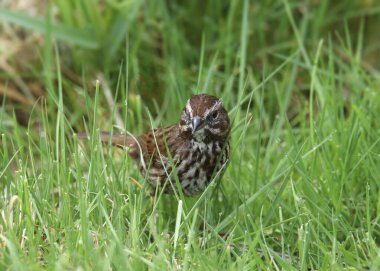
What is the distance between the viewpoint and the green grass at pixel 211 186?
3.58m

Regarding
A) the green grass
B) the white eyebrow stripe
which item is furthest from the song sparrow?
the green grass

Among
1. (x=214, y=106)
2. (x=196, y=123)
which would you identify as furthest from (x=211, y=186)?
(x=214, y=106)

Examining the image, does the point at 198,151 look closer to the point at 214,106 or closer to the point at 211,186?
the point at 214,106

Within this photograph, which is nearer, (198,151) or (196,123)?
(196,123)

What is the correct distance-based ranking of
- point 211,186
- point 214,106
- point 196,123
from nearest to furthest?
point 211,186 → point 196,123 → point 214,106

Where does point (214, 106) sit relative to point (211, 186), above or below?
above

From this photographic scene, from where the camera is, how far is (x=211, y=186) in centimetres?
395

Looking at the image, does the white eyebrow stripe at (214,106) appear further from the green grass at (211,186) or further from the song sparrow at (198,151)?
the green grass at (211,186)

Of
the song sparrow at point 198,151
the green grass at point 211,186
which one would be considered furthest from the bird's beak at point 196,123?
the green grass at point 211,186

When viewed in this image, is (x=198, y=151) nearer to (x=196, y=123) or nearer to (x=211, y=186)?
(x=196, y=123)

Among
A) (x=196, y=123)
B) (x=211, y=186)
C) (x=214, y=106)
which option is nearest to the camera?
(x=211, y=186)

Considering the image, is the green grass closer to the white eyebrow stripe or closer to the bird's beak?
the white eyebrow stripe

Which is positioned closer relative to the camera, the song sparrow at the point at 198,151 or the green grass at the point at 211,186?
the green grass at the point at 211,186

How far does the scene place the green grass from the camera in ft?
11.8
